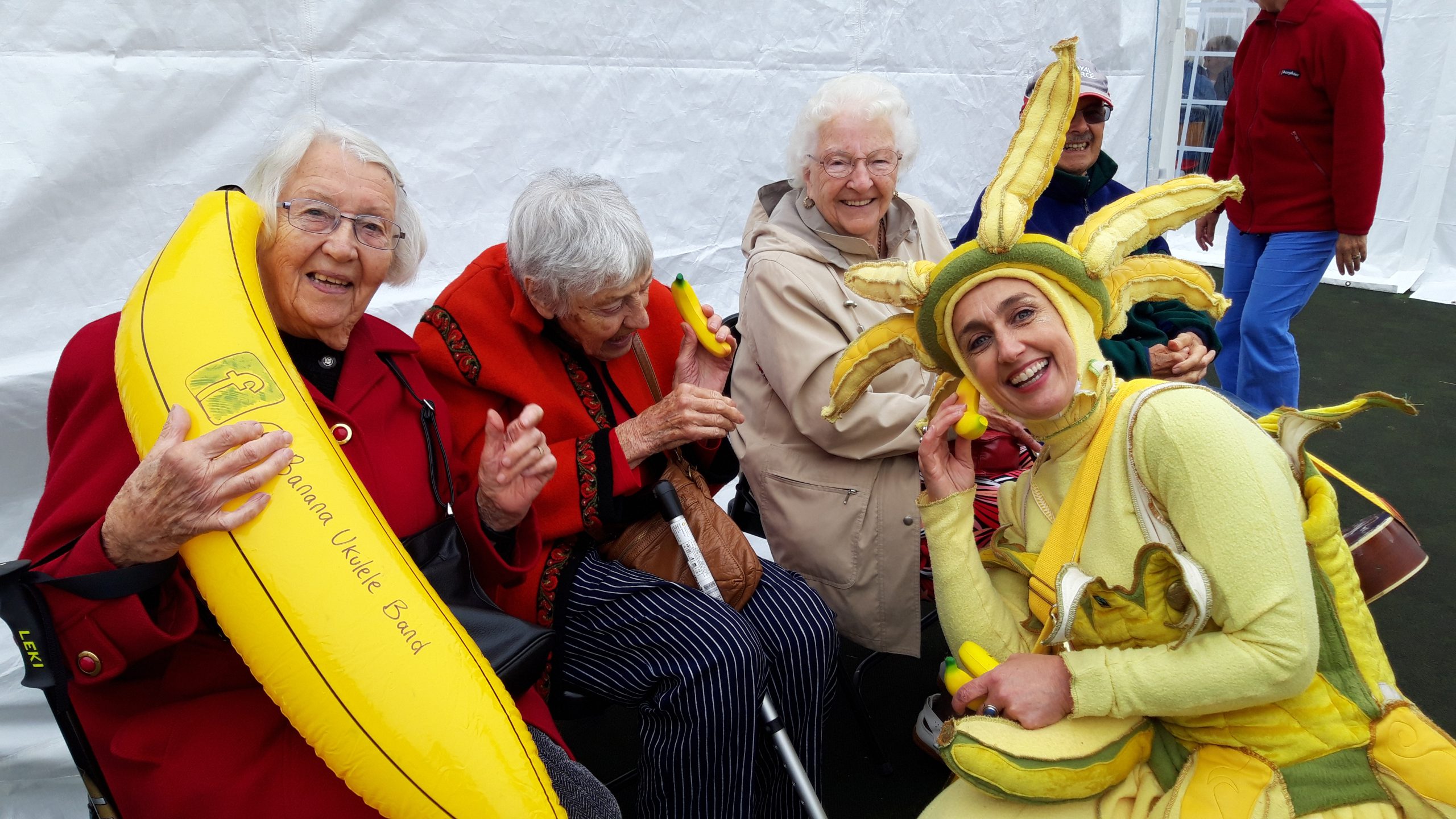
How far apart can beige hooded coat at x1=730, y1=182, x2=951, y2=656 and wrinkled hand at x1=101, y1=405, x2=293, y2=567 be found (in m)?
1.41

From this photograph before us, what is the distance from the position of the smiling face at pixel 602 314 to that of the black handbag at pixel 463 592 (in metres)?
0.41

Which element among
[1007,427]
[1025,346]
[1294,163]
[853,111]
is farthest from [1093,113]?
[1025,346]

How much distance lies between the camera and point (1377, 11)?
7285 mm

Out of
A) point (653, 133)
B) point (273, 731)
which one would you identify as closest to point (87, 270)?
point (273, 731)

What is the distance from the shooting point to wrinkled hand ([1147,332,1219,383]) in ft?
8.75

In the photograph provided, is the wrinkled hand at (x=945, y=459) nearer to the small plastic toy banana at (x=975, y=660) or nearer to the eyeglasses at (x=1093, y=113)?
the small plastic toy banana at (x=975, y=660)

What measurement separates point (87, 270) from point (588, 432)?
4.76ft

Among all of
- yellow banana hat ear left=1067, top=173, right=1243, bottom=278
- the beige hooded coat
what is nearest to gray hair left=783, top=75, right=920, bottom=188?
the beige hooded coat

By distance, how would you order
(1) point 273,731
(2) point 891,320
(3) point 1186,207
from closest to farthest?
(1) point 273,731 < (3) point 1186,207 < (2) point 891,320

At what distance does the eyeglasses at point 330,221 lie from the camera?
1942 mm

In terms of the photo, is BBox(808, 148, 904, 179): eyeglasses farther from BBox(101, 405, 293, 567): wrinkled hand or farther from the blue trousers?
the blue trousers

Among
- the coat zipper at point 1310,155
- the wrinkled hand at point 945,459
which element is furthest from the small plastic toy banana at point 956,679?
the coat zipper at point 1310,155

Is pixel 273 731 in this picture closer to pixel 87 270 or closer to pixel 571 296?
pixel 571 296

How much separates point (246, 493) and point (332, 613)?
25cm
